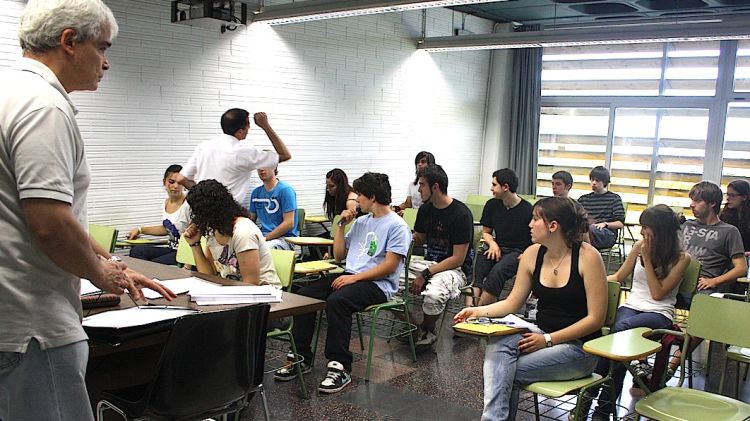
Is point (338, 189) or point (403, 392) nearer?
point (403, 392)

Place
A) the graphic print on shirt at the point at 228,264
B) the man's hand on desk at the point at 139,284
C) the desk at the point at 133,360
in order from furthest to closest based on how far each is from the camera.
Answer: the graphic print on shirt at the point at 228,264 < the desk at the point at 133,360 < the man's hand on desk at the point at 139,284

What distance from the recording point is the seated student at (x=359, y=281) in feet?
13.3

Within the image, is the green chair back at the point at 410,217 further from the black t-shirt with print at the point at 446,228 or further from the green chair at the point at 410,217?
the black t-shirt with print at the point at 446,228

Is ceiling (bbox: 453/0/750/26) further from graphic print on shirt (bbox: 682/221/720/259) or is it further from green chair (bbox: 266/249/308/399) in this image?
green chair (bbox: 266/249/308/399)

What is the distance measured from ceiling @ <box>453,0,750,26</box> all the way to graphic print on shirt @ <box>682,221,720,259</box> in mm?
3976

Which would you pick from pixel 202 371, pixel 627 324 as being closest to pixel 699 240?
pixel 627 324

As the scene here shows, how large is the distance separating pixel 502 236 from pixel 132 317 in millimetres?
3720

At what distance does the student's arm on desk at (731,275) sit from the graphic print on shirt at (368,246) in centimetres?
206

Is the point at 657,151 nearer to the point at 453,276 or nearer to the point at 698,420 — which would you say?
the point at 453,276

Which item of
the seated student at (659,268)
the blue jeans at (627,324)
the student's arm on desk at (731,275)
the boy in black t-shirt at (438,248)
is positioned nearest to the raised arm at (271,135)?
the boy in black t-shirt at (438,248)

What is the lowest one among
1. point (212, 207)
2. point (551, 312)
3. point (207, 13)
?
point (551, 312)

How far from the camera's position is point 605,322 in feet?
10.5

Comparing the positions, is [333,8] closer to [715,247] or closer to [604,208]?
[604,208]

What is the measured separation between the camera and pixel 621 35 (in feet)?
22.4
